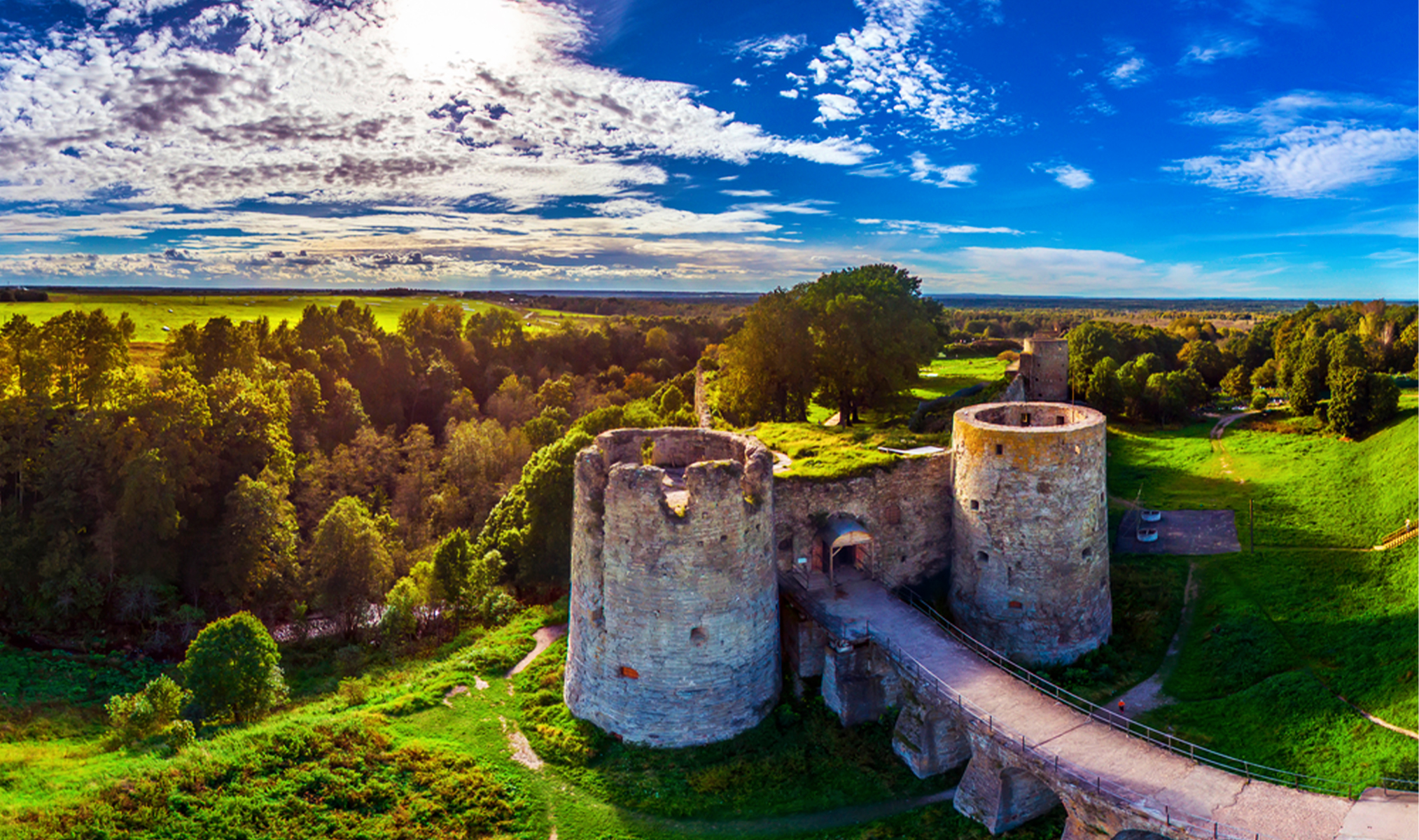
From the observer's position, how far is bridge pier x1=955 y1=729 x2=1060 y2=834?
16766mm

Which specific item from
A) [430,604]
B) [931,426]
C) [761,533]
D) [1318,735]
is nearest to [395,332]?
[430,604]

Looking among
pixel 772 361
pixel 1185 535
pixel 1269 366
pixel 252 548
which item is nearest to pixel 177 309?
pixel 252 548

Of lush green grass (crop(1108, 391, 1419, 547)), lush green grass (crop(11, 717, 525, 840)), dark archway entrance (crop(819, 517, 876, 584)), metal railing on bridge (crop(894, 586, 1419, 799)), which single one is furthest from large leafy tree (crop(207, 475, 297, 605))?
lush green grass (crop(1108, 391, 1419, 547))

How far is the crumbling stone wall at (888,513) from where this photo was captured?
2339 centimetres

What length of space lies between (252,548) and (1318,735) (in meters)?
38.8

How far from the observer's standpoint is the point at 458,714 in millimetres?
22906

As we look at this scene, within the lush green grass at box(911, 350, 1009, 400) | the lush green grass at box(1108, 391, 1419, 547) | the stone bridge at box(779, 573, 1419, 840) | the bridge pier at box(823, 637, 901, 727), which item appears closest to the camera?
the stone bridge at box(779, 573, 1419, 840)

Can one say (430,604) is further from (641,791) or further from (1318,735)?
(1318,735)

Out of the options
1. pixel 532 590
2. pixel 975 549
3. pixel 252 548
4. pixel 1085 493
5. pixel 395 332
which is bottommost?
pixel 532 590

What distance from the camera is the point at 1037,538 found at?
22125 mm

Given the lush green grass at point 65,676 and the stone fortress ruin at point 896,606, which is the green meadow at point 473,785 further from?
the lush green grass at point 65,676

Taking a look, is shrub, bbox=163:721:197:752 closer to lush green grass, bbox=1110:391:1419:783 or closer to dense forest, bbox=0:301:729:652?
dense forest, bbox=0:301:729:652

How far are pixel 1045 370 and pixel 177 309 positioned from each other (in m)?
63.7

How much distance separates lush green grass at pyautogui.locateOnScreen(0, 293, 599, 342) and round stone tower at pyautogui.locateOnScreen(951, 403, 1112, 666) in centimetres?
4604
